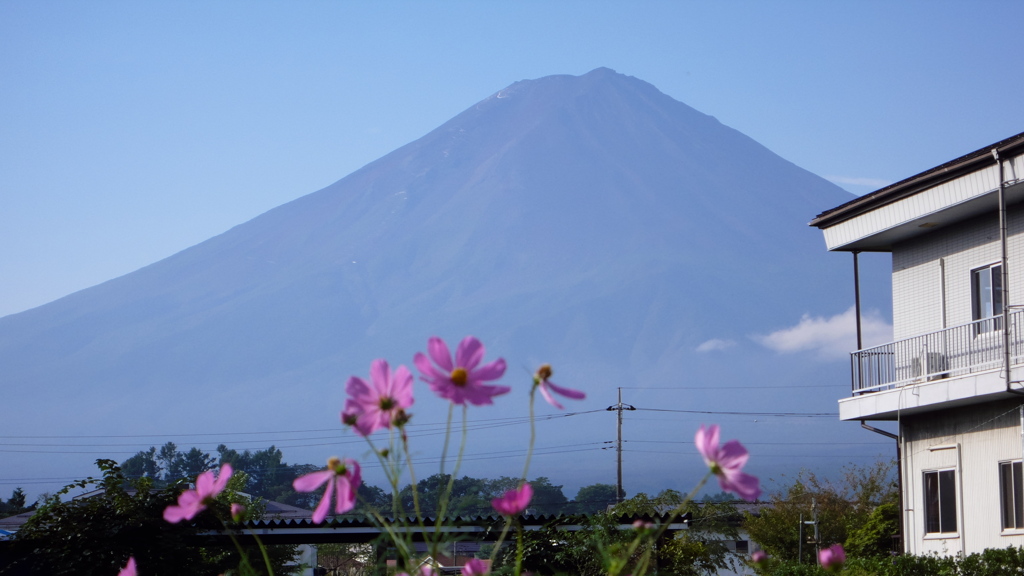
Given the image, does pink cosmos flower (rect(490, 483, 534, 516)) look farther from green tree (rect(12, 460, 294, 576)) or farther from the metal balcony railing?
the metal balcony railing

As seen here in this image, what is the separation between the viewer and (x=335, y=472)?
6.82 feet

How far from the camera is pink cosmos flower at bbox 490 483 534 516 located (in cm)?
216

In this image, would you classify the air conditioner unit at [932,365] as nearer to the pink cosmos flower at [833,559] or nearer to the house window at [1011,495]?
the house window at [1011,495]

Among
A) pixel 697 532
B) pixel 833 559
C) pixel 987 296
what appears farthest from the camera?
pixel 697 532

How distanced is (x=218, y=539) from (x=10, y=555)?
109 inches

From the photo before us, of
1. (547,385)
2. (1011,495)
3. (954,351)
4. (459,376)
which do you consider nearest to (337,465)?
(459,376)

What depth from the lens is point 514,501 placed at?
2.21m

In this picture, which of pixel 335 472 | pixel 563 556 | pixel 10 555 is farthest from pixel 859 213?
pixel 335 472

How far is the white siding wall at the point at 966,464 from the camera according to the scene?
1630 centimetres

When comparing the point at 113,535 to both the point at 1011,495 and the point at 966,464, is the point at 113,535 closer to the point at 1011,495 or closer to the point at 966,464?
the point at 966,464

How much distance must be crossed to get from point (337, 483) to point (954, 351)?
664 inches

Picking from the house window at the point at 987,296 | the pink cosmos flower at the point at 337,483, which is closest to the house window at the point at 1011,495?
the house window at the point at 987,296

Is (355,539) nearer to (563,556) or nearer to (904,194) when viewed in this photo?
(563,556)

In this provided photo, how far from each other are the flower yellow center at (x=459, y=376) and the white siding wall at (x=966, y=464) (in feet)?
51.4
